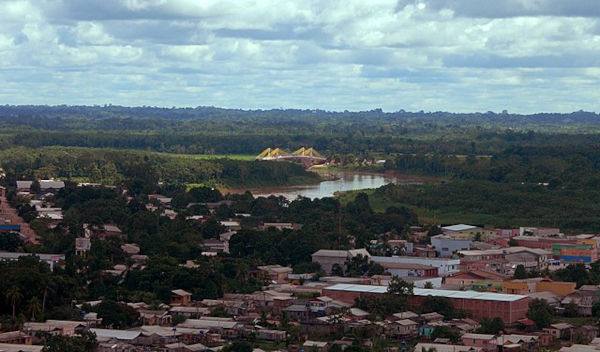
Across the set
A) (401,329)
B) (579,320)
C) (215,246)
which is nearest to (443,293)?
(579,320)

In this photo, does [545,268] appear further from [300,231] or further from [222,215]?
[222,215]

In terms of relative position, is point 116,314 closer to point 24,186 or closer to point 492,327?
point 492,327

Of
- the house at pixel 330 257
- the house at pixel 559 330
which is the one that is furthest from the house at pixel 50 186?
the house at pixel 559 330

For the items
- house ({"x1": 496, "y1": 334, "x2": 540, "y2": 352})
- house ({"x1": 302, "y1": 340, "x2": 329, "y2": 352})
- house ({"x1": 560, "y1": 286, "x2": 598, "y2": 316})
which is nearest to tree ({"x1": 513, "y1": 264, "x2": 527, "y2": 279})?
house ({"x1": 560, "y1": 286, "x2": 598, "y2": 316})

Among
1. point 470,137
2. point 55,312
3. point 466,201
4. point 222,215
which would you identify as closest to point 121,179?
point 222,215

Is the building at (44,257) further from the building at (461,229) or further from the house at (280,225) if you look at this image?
the building at (461,229)

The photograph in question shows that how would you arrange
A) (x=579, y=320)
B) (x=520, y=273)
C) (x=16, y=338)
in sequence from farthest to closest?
(x=520, y=273) → (x=579, y=320) → (x=16, y=338)

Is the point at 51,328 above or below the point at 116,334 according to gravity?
above
